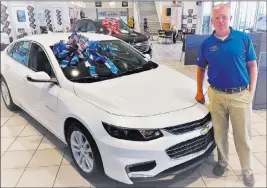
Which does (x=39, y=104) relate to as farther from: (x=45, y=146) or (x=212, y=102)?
(x=212, y=102)

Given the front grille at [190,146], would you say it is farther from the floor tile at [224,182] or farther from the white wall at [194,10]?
the white wall at [194,10]

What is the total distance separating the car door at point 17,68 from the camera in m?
2.70

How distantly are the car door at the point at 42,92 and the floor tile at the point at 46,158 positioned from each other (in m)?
0.27

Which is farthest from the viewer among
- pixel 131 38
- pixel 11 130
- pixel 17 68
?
pixel 131 38

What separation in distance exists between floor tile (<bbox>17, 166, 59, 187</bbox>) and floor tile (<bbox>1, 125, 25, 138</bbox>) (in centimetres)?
39

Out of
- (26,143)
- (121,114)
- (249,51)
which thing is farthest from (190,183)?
(26,143)

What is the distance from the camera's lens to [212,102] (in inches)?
78.0

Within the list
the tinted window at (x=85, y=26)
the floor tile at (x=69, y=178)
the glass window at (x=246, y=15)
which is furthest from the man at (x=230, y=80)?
the glass window at (x=246, y=15)

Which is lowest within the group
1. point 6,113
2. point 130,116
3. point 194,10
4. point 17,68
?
point 6,113

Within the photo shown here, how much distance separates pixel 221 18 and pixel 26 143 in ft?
7.38

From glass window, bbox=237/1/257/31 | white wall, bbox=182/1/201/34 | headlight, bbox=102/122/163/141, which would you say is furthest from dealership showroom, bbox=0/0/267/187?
white wall, bbox=182/1/201/34

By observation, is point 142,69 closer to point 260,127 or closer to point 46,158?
point 46,158

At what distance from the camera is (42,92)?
2336 mm

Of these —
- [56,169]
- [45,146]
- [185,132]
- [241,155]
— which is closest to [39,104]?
[45,146]
